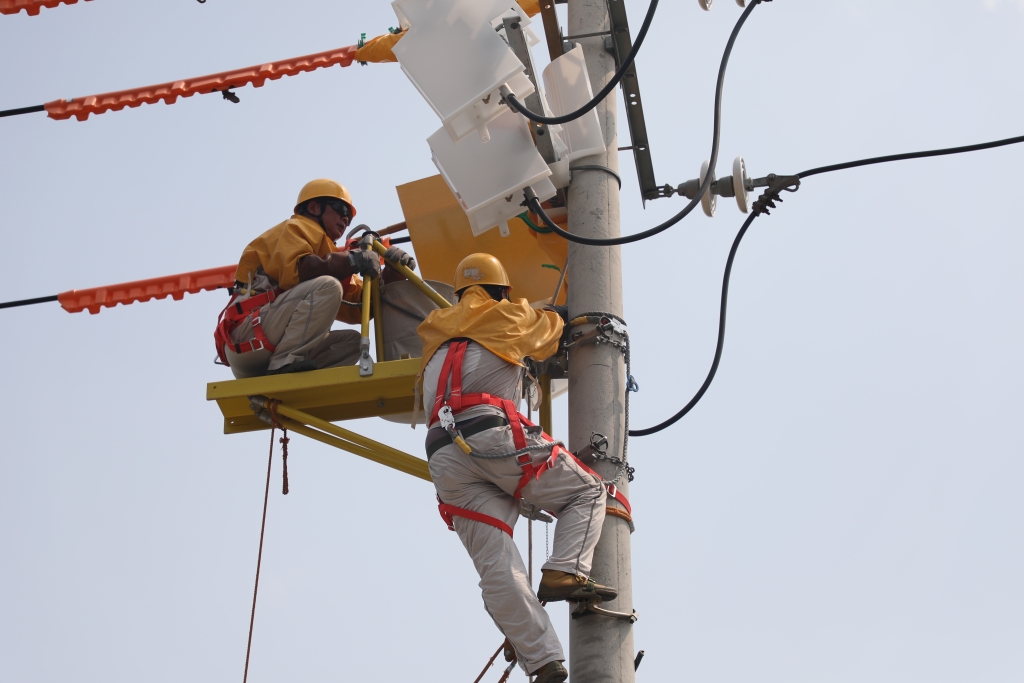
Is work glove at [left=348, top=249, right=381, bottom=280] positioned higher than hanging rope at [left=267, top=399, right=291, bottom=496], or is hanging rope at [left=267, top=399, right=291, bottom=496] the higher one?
work glove at [left=348, top=249, right=381, bottom=280]

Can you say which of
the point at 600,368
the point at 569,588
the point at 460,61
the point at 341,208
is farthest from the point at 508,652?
the point at 341,208

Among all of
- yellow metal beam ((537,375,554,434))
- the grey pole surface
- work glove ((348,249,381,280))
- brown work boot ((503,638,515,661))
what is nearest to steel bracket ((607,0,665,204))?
the grey pole surface

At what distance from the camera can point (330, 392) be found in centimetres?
633

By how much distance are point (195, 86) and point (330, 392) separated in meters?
4.41

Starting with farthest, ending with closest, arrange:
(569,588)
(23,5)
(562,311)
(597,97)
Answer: (23,5), (562,311), (597,97), (569,588)

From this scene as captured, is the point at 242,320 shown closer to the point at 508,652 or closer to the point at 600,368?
the point at 600,368

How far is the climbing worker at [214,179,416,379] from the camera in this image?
638cm

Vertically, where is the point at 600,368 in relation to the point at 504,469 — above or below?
above

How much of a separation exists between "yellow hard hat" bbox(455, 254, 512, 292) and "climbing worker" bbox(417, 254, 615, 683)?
0.04 metres

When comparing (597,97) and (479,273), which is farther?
(479,273)

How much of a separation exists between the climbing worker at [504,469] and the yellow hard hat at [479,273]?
0.04m

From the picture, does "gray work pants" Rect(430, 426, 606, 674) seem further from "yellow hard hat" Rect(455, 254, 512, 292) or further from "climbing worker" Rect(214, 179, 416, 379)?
"climbing worker" Rect(214, 179, 416, 379)

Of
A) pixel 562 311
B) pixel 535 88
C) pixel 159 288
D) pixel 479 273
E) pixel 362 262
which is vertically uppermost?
pixel 159 288

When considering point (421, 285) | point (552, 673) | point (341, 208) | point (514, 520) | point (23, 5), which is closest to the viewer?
point (552, 673)
